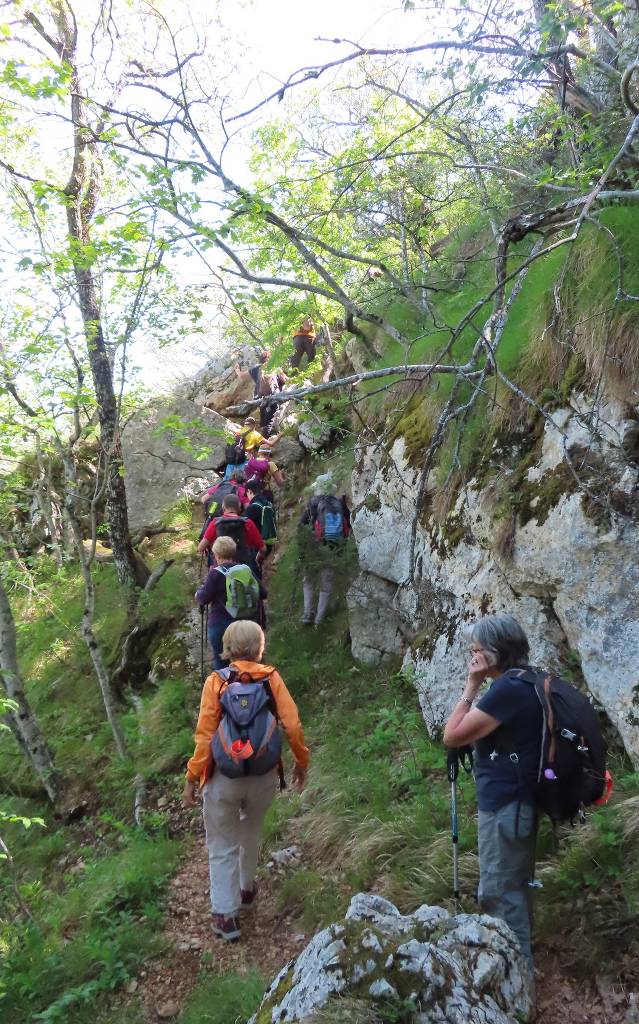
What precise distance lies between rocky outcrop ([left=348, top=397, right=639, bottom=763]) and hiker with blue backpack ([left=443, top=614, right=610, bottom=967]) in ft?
3.29

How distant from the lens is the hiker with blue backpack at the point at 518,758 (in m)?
2.96

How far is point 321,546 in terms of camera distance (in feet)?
28.7

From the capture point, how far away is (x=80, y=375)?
7.37 m

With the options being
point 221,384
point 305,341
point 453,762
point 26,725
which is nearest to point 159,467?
point 221,384

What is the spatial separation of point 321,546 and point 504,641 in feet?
18.2

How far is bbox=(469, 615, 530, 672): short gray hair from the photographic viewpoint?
3.28m

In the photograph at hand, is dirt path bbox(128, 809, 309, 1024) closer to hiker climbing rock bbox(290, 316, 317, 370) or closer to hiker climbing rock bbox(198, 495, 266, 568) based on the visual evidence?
hiker climbing rock bbox(198, 495, 266, 568)

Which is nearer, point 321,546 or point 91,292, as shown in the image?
point 321,546

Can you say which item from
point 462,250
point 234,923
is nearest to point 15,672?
point 234,923

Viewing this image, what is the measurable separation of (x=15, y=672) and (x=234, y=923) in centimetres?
491

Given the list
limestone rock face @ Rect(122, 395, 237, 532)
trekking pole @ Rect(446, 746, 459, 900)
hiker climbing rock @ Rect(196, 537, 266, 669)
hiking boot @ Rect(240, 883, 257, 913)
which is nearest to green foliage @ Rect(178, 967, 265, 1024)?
hiking boot @ Rect(240, 883, 257, 913)

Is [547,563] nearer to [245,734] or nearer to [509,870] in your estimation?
[509,870]

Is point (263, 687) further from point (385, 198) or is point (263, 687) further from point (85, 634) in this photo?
point (385, 198)

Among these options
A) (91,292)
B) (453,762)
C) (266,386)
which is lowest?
(453,762)
